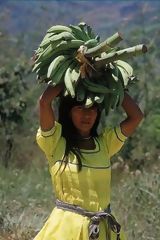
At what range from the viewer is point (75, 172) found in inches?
196

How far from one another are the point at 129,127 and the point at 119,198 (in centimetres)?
438

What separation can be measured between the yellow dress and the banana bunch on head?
0.99ft

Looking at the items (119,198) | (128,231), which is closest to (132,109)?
(128,231)

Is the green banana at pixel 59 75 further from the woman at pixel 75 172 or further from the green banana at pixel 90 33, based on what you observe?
the green banana at pixel 90 33

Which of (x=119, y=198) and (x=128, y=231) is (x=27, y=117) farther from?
(x=128, y=231)

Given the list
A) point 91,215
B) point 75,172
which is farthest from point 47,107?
point 91,215

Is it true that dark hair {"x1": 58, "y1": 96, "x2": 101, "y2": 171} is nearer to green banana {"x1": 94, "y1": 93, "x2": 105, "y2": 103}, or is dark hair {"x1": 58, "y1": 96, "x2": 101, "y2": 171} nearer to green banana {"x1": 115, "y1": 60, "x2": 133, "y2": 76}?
green banana {"x1": 94, "y1": 93, "x2": 105, "y2": 103}

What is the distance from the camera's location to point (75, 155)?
5.05m

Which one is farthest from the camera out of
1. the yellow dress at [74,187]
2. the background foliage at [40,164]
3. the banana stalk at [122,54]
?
the background foliage at [40,164]

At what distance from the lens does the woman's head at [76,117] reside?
A: 16.7ft

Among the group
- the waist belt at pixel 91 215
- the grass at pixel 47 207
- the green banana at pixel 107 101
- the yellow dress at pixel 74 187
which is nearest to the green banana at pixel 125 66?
the green banana at pixel 107 101

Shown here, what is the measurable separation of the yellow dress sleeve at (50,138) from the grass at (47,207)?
119 inches

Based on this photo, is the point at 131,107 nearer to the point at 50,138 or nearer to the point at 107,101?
the point at 107,101

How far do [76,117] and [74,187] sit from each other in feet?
1.41
